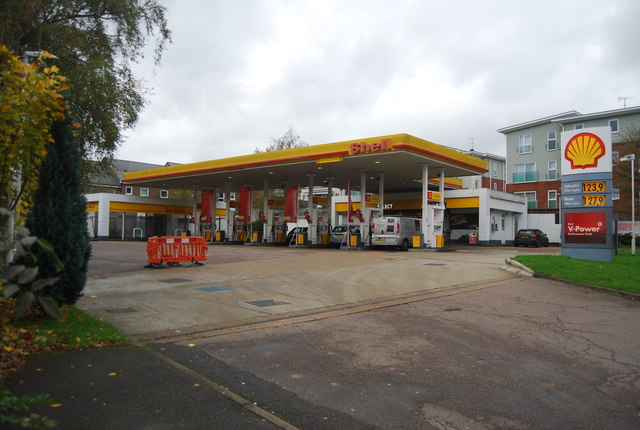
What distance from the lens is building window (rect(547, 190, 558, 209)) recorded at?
140ft

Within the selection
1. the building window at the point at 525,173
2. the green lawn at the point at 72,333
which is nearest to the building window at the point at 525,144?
the building window at the point at 525,173

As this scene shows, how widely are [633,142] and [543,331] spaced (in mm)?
28333

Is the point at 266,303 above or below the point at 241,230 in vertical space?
below

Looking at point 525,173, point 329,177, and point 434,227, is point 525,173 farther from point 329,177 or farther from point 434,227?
point 434,227

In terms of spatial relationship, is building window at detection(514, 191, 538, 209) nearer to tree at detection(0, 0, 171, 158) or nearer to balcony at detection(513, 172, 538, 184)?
balcony at detection(513, 172, 538, 184)

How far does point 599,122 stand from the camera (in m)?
39.5

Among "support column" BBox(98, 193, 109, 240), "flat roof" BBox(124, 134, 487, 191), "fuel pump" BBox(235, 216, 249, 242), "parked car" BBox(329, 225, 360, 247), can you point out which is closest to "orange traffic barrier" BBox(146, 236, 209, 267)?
"flat roof" BBox(124, 134, 487, 191)

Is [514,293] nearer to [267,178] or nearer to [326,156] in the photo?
[326,156]

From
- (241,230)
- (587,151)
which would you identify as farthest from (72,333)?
(241,230)

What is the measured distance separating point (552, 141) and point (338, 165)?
26.2 meters

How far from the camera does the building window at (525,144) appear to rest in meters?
45.2

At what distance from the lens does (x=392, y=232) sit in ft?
87.0

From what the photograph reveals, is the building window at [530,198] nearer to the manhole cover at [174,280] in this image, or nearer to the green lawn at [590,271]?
the green lawn at [590,271]

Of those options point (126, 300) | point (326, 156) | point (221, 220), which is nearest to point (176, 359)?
point (126, 300)
